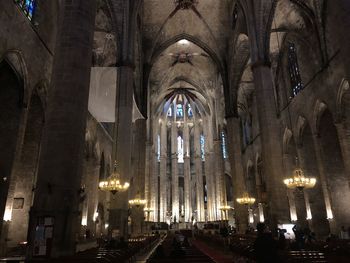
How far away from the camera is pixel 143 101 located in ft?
89.8

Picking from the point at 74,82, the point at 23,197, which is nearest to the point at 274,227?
the point at 74,82

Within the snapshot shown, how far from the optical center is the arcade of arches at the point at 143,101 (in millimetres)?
8039

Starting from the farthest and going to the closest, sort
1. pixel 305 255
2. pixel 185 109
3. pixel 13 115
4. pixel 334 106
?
pixel 185 109 < pixel 334 106 < pixel 13 115 < pixel 305 255

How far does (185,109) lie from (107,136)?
21.1m

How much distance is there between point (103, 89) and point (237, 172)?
13109mm

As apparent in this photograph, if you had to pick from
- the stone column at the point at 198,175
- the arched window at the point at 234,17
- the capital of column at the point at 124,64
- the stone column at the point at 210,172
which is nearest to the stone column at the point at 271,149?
the capital of column at the point at 124,64

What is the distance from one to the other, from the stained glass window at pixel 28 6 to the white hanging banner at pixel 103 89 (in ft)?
13.9

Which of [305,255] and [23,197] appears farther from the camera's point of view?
[23,197]

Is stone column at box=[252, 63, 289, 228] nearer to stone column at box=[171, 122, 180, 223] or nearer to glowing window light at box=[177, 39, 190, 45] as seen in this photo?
glowing window light at box=[177, 39, 190, 45]

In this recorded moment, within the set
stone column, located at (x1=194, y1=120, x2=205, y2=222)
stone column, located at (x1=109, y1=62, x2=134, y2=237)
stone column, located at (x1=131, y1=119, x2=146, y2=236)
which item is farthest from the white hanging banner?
stone column, located at (x1=194, y1=120, x2=205, y2=222)

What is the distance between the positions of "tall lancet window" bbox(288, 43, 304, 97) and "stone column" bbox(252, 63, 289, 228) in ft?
21.4

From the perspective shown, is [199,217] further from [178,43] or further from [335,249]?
[335,249]

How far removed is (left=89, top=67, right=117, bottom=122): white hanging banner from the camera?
17.2 m

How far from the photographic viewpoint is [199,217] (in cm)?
3953
